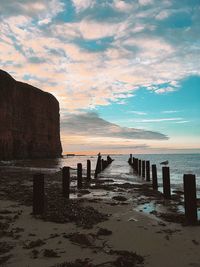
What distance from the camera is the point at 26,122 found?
67.8 meters

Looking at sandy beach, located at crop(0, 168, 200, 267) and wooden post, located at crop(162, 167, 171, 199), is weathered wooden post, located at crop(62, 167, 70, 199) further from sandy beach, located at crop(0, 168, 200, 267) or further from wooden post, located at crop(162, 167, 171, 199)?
wooden post, located at crop(162, 167, 171, 199)

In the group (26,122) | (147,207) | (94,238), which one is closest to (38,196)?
(94,238)

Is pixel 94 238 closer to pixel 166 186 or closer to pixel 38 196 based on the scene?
pixel 38 196

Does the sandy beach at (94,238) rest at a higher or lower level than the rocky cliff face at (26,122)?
lower

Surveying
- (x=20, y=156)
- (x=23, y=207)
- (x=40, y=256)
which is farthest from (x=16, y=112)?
(x=40, y=256)

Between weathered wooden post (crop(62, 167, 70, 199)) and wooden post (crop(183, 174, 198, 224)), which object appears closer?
wooden post (crop(183, 174, 198, 224))

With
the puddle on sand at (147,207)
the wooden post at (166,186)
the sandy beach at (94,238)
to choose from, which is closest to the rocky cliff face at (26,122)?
the wooden post at (166,186)

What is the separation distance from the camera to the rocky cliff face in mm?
55312

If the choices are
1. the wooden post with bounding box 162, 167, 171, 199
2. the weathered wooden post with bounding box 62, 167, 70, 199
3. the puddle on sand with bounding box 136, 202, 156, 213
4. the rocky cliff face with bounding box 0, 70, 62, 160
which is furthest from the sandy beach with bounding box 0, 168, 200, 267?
the rocky cliff face with bounding box 0, 70, 62, 160

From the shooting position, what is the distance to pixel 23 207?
311 inches

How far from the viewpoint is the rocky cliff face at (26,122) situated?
55312mm

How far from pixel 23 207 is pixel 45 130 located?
2702 inches

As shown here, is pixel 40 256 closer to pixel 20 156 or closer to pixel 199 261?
pixel 199 261

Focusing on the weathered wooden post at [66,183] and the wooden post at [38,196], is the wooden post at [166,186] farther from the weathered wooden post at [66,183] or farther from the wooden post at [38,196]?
the wooden post at [38,196]
